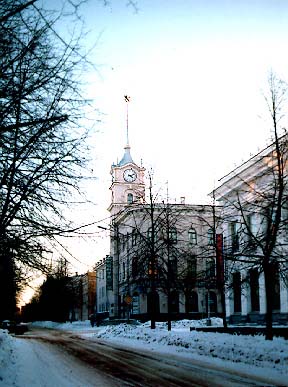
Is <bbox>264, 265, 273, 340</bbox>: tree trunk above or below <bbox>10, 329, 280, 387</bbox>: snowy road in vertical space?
above

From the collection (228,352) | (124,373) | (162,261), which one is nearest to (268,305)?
(228,352)

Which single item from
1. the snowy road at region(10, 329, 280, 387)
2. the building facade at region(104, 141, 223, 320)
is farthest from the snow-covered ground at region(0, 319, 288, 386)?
the building facade at region(104, 141, 223, 320)

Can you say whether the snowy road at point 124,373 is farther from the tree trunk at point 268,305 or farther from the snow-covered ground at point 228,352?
the tree trunk at point 268,305

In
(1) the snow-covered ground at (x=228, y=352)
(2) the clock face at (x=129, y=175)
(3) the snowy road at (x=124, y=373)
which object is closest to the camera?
(3) the snowy road at (x=124, y=373)

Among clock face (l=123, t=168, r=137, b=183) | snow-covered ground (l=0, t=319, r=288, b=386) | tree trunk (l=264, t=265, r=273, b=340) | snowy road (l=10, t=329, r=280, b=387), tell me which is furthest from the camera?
clock face (l=123, t=168, r=137, b=183)

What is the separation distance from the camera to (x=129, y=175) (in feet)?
271

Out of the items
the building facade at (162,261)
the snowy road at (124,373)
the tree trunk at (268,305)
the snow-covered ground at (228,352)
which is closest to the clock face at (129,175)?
the building facade at (162,261)

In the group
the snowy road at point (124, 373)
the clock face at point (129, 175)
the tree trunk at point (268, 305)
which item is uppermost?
the clock face at point (129, 175)

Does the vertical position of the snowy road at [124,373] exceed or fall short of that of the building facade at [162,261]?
it falls short

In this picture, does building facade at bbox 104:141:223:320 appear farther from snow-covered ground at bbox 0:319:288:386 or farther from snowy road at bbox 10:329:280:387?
snowy road at bbox 10:329:280:387

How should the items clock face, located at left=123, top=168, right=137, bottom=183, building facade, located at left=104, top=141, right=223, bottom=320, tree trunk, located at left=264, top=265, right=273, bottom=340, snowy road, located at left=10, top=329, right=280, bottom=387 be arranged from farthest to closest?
clock face, located at left=123, top=168, right=137, bottom=183, building facade, located at left=104, top=141, right=223, bottom=320, tree trunk, located at left=264, top=265, right=273, bottom=340, snowy road, located at left=10, top=329, right=280, bottom=387

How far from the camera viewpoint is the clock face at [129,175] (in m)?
82.4

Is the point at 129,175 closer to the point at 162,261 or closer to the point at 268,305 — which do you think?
the point at 162,261

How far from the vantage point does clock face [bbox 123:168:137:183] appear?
82.4 meters
